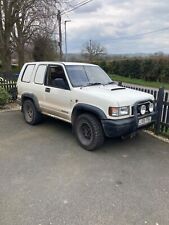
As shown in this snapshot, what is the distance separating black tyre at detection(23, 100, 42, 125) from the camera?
20.3ft

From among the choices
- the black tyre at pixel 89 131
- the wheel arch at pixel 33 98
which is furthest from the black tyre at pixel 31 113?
the black tyre at pixel 89 131

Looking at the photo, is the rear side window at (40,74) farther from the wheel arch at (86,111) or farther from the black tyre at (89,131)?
the black tyre at (89,131)

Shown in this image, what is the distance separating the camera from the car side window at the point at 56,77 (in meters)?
5.13

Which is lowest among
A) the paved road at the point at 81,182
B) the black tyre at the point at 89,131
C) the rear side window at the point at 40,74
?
the paved road at the point at 81,182

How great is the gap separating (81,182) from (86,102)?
1.73 m

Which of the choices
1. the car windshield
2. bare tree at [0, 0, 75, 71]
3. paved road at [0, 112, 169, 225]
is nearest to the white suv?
the car windshield

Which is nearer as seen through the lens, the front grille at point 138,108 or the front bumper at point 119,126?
the front bumper at point 119,126

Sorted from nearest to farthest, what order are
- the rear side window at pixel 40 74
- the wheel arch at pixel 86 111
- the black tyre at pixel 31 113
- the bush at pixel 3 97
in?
the wheel arch at pixel 86 111 → the rear side window at pixel 40 74 → the black tyre at pixel 31 113 → the bush at pixel 3 97

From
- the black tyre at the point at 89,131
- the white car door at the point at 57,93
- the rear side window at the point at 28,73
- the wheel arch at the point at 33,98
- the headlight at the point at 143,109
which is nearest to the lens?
the black tyre at the point at 89,131

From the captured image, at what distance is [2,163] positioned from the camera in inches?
159

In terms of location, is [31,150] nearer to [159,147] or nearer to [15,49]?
[159,147]

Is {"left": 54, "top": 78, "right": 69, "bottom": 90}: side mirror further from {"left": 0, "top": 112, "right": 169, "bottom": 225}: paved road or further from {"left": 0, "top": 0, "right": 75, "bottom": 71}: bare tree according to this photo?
{"left": 0, "top": 0, "right": 75, "bottom": 71}: bare tree

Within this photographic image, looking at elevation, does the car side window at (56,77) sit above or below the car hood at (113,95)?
above

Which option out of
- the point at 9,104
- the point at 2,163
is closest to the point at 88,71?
the point at 2,163
